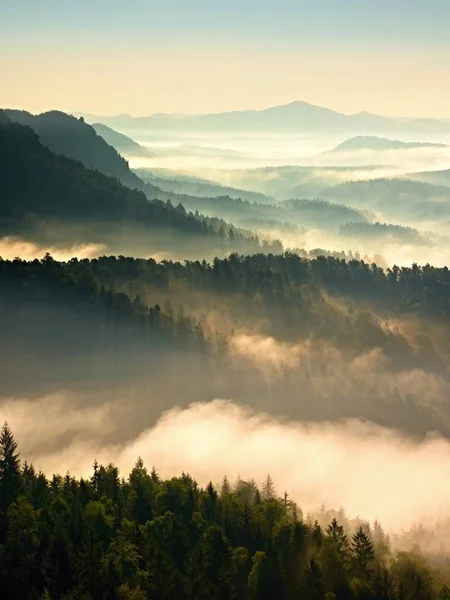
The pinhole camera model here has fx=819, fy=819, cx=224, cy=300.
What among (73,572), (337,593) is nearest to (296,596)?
(337,593)

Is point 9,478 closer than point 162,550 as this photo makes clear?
No

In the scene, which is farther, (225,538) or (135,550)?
(225,538)

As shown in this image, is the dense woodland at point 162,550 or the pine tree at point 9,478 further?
the pine tree at point 9,478

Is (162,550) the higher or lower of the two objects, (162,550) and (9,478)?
the lower

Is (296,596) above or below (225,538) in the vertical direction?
below

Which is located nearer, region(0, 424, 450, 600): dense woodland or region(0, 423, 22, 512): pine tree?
region(0, 424, 450, 600): dense woodland

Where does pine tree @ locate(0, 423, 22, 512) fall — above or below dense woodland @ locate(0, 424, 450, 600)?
above

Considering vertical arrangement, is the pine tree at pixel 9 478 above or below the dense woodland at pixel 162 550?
above

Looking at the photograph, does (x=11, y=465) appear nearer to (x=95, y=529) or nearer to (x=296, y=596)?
(x=95, y=529)
